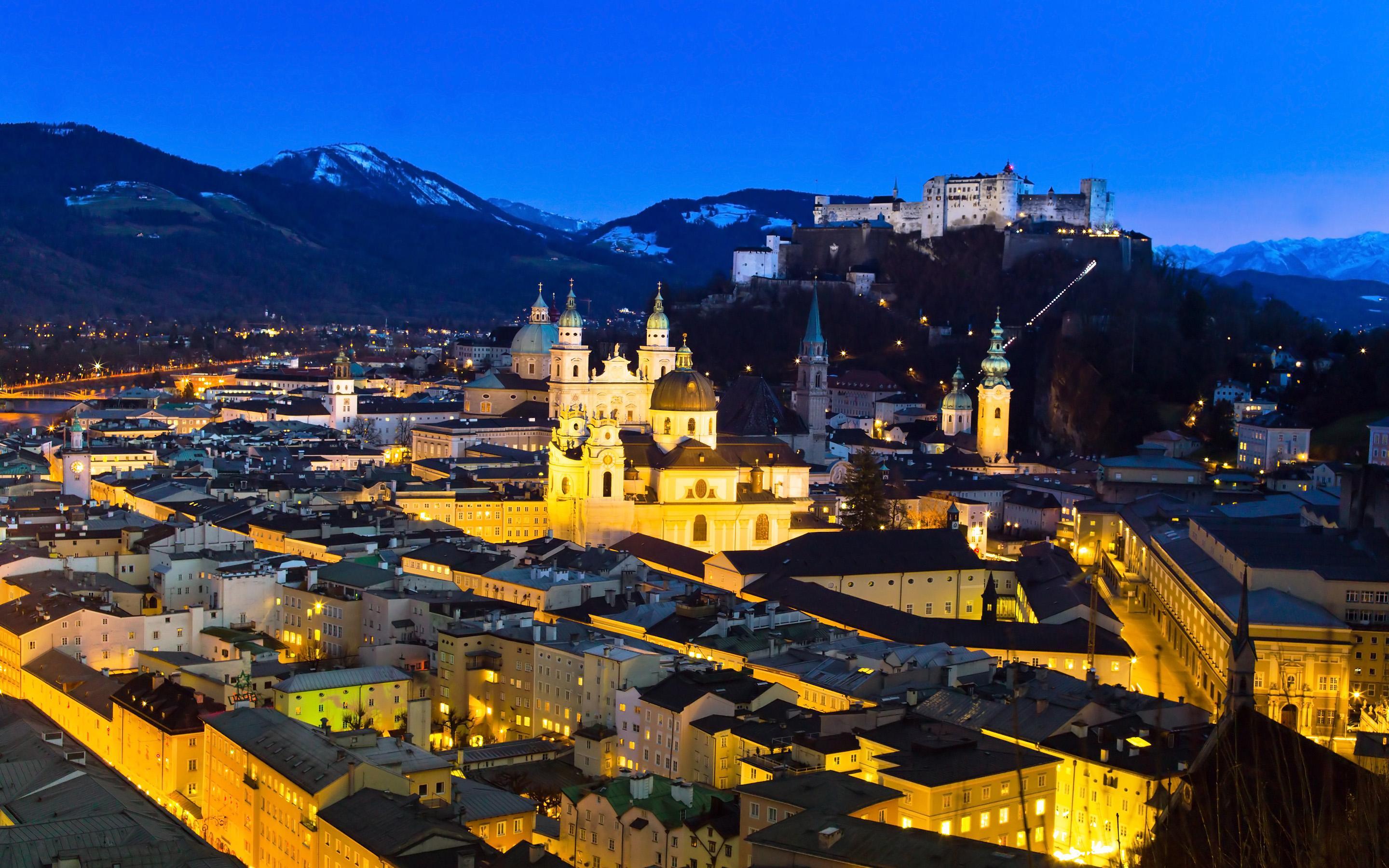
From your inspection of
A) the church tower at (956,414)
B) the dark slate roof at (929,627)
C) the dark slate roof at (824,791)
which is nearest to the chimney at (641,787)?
the dark slate roof at (824,791)

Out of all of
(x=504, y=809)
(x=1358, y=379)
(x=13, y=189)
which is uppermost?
(x=13, y=189)

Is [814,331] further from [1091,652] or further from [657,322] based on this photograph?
[1091,652]

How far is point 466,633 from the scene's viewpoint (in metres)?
27.0

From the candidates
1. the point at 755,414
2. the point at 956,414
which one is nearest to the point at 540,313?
the point at 956,414

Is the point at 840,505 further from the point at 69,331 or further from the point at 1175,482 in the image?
the point at 69,331

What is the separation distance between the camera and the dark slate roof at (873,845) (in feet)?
49.9

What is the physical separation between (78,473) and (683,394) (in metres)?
18.7

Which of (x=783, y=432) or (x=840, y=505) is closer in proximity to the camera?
(x=840, y=505)

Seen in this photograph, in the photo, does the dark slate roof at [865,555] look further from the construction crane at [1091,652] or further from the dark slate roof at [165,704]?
the dark slate roof at [165,704]

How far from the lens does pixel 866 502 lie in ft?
149

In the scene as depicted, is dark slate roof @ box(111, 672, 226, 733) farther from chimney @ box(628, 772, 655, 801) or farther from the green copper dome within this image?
the green copper dome

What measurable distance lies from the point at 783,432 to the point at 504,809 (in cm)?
3426

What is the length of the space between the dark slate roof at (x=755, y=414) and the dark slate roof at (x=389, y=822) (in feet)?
107

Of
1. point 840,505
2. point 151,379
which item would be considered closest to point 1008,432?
point 840,505
